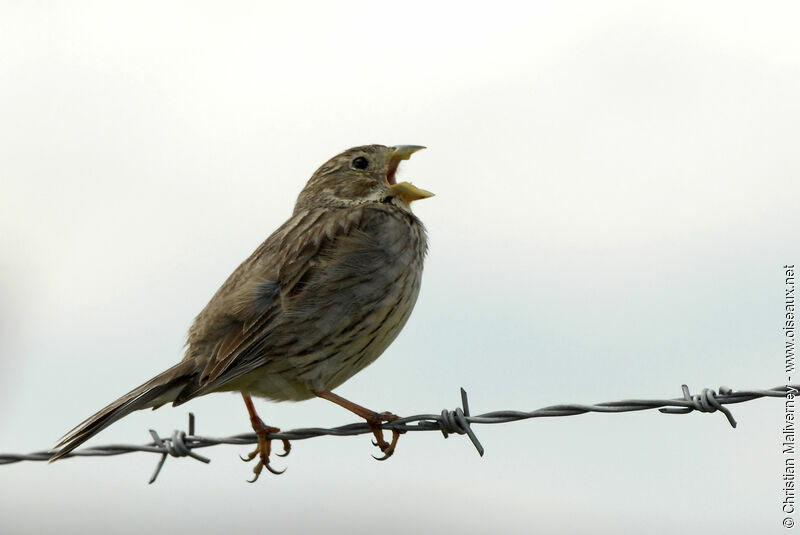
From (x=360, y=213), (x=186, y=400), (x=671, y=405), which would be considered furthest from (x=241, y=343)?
(x=671, y=405)

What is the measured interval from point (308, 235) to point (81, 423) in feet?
6.08

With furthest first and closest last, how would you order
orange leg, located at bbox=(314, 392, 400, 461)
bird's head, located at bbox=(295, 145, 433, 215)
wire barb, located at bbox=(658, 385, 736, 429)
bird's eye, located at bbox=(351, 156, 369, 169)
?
bird's eye, located at bbox=(351, 156, 369, 169), bird's head, located at bbox=(295, 145, 433, 215), orange leg, located at bbox=(314, 392, 400, 461), wire barb, located at bbox=(658, 385, 736, 429)

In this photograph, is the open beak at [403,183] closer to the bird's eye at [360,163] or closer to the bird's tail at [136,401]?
the bird's eye at [360,163]

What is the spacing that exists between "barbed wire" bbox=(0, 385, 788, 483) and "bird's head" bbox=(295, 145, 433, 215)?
92.8 inches

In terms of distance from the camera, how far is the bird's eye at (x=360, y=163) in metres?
7.73

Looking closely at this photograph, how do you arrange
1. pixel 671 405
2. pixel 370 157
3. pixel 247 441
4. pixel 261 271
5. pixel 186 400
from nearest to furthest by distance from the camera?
pixel 671 405
pixel 247 441
pixel 186 400
pixel 261 271
pixel 370 157

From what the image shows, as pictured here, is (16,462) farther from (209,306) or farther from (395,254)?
(395,254)

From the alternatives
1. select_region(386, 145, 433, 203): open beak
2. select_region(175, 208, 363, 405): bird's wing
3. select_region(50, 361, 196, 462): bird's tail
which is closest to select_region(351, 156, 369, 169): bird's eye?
select_region(386, 145, 433, 203): open beak

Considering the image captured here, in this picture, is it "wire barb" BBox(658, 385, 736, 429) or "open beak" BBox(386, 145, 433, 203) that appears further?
"open beak" BBox(386, 145, 433, 203)

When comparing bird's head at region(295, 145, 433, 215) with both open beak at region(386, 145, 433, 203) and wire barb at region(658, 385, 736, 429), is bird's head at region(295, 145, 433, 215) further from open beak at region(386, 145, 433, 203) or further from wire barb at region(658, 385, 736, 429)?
wire barb at region(658, 385, 736, 429)

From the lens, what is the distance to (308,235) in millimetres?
6762

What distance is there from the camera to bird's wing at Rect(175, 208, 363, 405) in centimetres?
606

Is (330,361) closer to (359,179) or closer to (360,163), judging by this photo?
(359,179)

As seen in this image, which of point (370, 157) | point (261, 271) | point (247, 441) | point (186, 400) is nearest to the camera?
point (247, 441)
